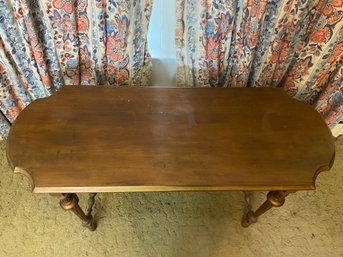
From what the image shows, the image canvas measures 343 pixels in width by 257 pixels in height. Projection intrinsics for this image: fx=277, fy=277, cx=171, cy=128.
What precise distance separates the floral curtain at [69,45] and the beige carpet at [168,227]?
0.51 metres

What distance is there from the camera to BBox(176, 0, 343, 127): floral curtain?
2.85 ft

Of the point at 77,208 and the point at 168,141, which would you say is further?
the point at 77,208

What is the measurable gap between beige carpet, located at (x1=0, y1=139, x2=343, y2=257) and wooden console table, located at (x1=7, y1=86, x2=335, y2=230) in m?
0.30

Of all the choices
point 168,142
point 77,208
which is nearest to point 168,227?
point 77,208

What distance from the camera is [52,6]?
2.70ft

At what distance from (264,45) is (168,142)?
0.48m

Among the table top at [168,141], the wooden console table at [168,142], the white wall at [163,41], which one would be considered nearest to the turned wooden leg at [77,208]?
the wooden console table at [168,142]

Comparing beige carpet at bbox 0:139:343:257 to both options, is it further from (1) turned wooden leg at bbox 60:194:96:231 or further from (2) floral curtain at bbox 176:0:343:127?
(2) floral curtain at bbox 176:0:343:127

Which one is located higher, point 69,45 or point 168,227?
point 69,45

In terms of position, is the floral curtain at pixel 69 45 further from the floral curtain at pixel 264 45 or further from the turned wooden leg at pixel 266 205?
the turned wooden leg at pixel 266 205

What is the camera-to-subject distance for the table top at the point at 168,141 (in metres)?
0.78

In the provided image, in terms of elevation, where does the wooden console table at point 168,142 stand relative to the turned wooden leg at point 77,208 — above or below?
above

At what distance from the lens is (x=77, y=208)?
988mm

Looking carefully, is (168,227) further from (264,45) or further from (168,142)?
(264,45)
